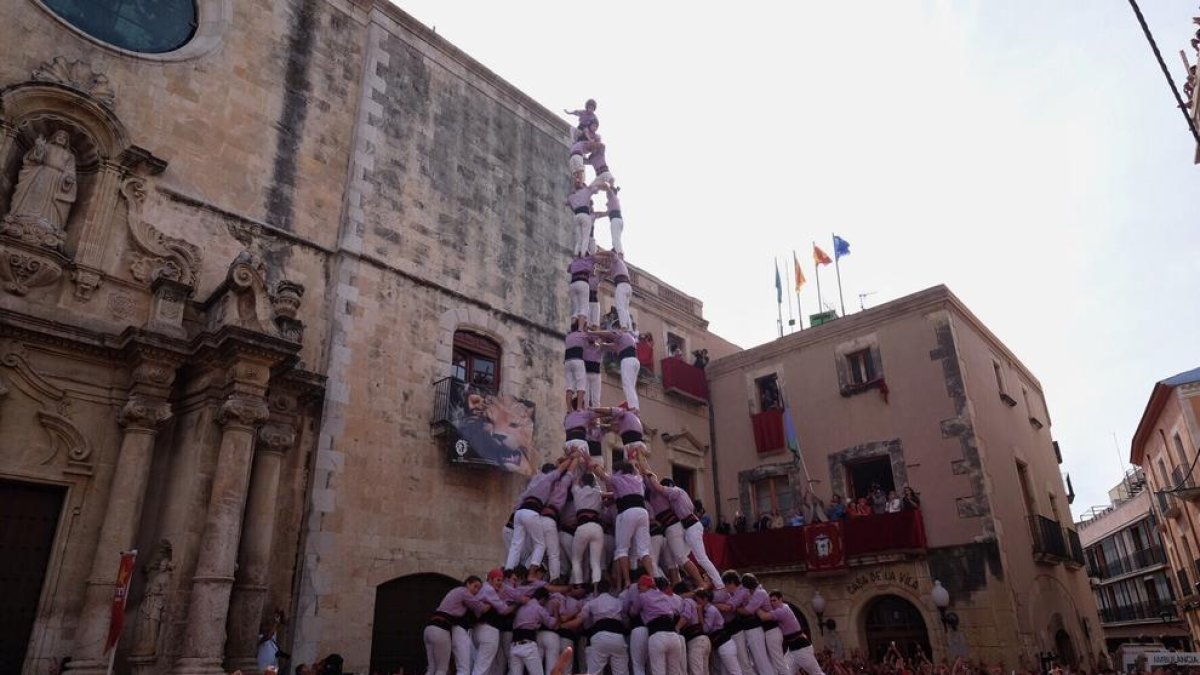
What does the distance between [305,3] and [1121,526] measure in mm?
48733

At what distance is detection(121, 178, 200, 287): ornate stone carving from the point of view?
38.0 ft

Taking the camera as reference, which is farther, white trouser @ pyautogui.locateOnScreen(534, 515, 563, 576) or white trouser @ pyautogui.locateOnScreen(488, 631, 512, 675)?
white trouser @ pyautogui.locateOnScreen(534, 515, 563, 576)

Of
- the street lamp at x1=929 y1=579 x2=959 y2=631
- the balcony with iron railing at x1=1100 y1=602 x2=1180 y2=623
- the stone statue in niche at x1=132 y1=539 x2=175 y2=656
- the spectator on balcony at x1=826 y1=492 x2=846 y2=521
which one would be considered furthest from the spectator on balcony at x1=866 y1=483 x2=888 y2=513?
the balcony with iron railing at x1=1100 y1=602 x2=1180 y2=623

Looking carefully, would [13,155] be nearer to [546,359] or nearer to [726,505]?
[546,359]

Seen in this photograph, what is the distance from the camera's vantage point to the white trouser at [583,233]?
1270cm

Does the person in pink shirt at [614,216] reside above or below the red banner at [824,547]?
above

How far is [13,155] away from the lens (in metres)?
10.8

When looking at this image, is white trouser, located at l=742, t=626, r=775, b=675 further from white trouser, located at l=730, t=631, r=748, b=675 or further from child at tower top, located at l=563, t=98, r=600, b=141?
child at tower top, located at l=563, t=98, r=600, b=141

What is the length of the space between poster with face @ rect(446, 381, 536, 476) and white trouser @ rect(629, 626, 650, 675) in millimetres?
6624

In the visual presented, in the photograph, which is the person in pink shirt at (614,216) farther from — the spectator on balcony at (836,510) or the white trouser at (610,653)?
the spectator on balcony at (836,510)

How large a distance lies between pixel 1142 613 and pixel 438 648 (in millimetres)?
45659

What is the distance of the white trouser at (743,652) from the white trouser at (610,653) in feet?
A: 4.99

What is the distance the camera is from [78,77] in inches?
461

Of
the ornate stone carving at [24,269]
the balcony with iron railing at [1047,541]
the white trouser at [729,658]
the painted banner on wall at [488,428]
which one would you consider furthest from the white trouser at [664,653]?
the balcony with iron railing at [1047,541]
